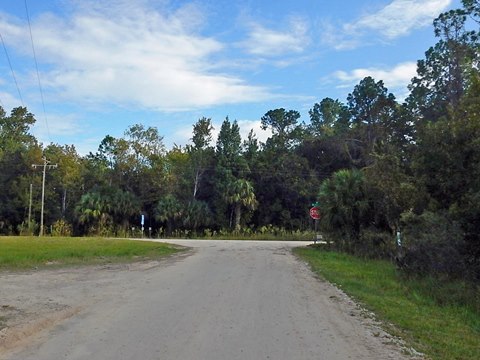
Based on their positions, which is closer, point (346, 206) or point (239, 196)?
point (346, 206)

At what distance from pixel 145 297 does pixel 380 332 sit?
5212 mm

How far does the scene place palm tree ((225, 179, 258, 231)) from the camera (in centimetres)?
5647

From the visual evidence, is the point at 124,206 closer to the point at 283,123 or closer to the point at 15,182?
the point at 15,182

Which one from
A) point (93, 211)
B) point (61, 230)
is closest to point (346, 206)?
point (93, 211)

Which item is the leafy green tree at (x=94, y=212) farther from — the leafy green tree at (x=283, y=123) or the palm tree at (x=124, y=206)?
the leafy green tree at (x=283, y=123)

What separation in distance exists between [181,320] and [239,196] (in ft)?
158

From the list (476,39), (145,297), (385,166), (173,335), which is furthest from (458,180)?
Answer: (476,39)

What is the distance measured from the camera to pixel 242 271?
16.1 m

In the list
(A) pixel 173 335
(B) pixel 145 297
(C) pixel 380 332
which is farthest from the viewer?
(B) pixel 145 297

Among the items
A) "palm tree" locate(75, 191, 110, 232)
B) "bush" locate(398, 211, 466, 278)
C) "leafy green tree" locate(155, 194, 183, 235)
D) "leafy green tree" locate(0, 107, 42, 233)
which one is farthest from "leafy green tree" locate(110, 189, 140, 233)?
"bush" locate(398, 211, 466, 278)

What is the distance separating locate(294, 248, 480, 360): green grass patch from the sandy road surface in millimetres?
489

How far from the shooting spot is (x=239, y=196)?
56.2 m

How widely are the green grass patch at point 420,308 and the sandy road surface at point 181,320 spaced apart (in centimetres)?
49

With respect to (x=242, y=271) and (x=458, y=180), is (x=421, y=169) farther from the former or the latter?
(x=242, y=271)
